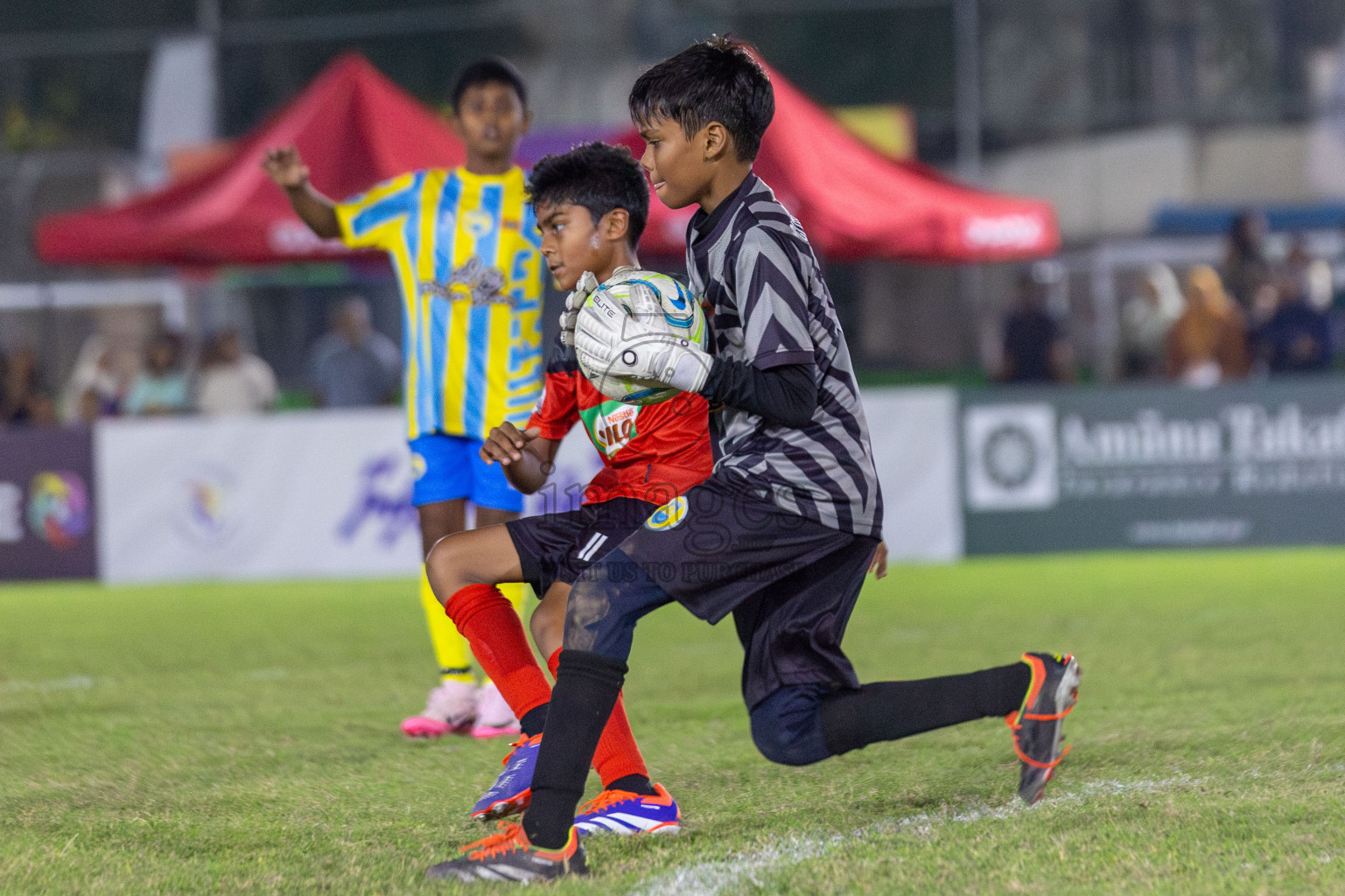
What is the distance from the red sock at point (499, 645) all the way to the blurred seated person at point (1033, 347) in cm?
926

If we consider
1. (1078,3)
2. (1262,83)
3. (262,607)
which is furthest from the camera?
(1078,3)

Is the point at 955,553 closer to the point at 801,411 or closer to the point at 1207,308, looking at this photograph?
the point at 1207,308

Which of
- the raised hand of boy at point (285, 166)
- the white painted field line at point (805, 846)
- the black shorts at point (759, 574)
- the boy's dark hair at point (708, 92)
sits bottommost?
the white painted field line at point (805, 846)

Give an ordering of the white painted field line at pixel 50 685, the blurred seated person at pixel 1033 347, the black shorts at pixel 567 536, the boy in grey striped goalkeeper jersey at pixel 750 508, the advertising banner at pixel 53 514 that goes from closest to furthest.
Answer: the boy in grey striped goalkeeper jersey at pixel 750 508
the black shorts at pixel 567 536
the white painted field line at pixel 50 685
the advertising banner at pixel 53 514
the blurred seated person at pixel 1033 347

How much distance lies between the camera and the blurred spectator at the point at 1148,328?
12281mm

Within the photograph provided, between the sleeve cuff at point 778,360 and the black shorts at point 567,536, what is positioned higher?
the sleeve cuff at point 778,360

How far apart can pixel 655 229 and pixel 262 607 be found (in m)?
3.79

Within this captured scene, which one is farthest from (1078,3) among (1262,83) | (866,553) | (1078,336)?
(866,553)

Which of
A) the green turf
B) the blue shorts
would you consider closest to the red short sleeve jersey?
the green turf

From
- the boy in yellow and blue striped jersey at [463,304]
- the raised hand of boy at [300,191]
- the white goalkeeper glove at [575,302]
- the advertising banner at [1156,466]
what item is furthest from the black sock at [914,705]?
the advertising banner at [1156,466]

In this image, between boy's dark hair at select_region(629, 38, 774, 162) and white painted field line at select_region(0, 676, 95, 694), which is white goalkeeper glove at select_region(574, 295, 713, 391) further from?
white painted field line at select_region(0, 676, 95, 694)

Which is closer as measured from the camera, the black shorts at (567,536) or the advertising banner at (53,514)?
the black shorts at (567,536)

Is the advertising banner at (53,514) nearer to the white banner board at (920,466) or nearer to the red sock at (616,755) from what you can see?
the white banner board at (920,466)

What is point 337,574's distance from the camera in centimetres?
1005
